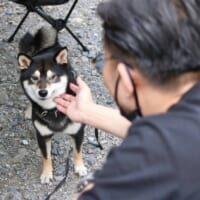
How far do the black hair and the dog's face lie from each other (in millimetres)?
1501

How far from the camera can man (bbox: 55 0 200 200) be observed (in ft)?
3.48

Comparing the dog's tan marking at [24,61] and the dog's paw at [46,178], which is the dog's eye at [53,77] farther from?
the dog's paw at [46,178]

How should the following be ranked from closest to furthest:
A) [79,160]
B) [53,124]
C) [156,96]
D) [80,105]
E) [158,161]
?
[158,161] < [156,96] < [80,105] < [53,124] < [79,160]

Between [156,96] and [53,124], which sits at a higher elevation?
[156,96]

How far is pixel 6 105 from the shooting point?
3.29 m

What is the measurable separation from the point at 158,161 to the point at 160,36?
0.77 feet

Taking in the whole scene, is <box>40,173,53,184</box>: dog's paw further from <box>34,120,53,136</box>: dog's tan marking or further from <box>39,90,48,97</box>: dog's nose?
<box>39,90,48,97</box>: dog's nose

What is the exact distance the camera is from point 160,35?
111cm

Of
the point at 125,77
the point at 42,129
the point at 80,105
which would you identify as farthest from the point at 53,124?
the point at 125,77

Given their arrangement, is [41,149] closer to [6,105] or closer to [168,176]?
[6,105]

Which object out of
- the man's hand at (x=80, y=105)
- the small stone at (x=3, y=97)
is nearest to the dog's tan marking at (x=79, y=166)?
the small stone at (x=3, y=97)

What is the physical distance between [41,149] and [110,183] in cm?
175

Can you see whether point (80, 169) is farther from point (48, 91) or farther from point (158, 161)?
point (158, 161)

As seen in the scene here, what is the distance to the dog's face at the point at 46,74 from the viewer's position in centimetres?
265
